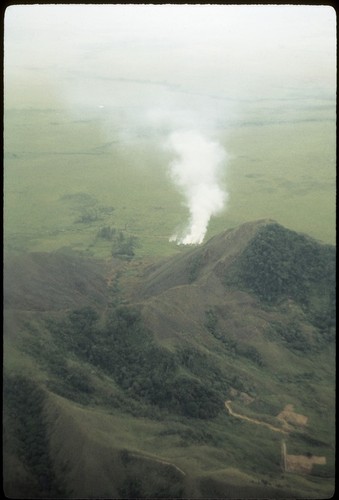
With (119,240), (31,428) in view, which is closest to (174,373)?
(119,240)

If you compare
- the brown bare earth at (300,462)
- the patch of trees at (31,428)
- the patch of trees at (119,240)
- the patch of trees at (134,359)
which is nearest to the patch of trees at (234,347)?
the patch of trees at (134,359)

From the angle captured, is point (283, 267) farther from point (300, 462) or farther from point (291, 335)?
point (300, 462)

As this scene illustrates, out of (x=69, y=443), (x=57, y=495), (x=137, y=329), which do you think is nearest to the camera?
(x=57, y=495)

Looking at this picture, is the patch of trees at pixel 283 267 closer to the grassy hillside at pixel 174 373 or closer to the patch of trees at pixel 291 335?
the grassy hillside at pixel 174 373

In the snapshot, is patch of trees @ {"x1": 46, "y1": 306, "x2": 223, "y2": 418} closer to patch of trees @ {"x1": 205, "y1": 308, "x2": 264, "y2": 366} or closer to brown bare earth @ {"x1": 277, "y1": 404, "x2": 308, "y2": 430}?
brown bare earth @ {"x1": 277, "y1": 404, "x2": 308, "y2": 430}

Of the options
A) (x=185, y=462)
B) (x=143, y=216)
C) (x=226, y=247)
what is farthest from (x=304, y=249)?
(x=185, y=462)

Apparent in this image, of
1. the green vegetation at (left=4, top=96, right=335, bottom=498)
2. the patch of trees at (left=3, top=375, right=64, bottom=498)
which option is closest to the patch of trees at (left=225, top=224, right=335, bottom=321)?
the green vegetation at (left=4, top=96, right=335, bottom=498)

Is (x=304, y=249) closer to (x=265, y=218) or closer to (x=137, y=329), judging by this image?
(x=265, y=218)
